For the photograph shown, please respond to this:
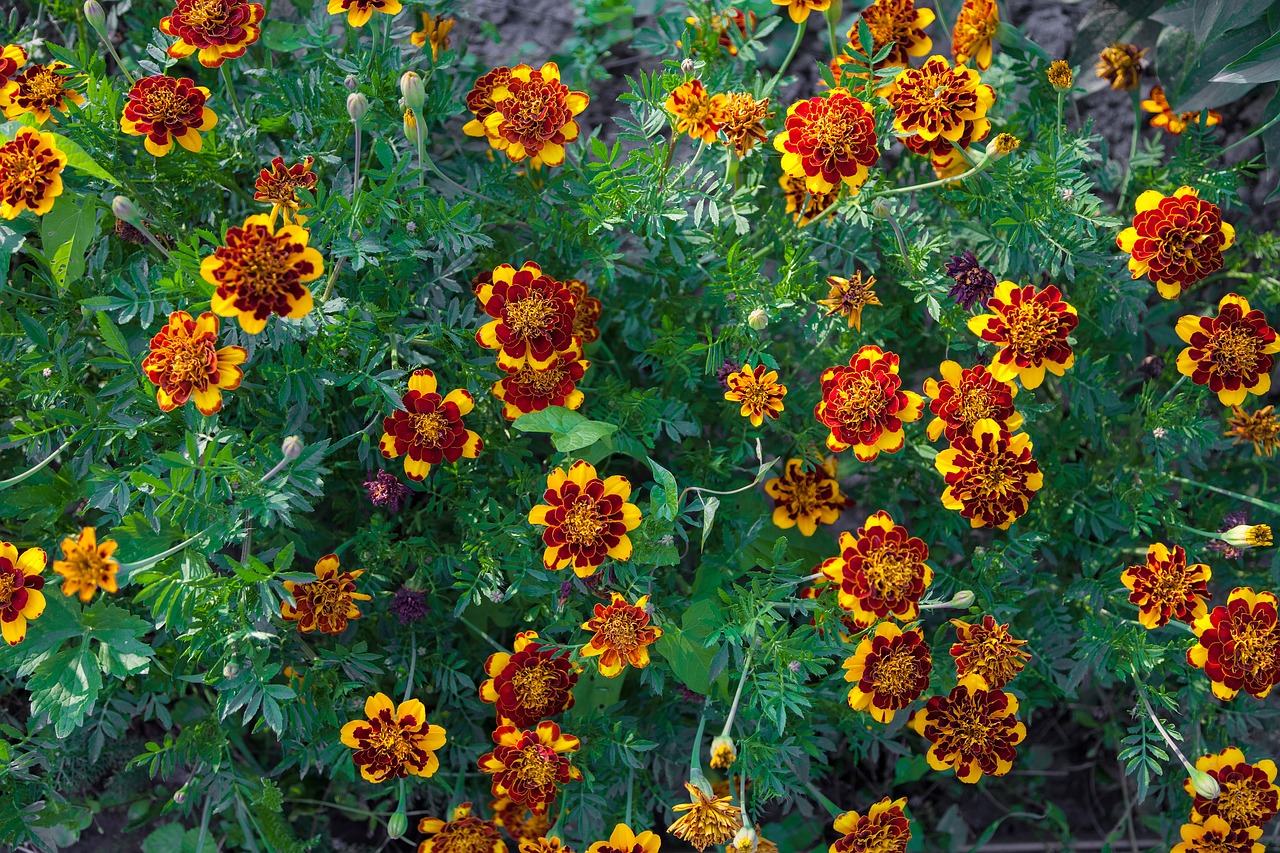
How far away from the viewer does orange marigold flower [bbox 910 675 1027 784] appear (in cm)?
183

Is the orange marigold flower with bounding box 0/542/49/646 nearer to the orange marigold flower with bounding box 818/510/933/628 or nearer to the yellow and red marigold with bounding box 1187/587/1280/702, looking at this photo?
the orange marigold flower with bounding box 818/510/933/628

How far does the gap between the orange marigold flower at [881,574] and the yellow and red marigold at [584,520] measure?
14.0 inches

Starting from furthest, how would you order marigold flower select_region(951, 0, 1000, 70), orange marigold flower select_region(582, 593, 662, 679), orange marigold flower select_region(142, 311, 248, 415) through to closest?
marigold flower select_region(951, 0, 1000, 70) < orange marigold flower select_region(582, 593, 662, 679) < orange marigold flower select_region(142, 311, 248, 415)

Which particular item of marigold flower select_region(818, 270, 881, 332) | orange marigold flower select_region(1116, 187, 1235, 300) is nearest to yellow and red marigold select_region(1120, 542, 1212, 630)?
orange marigold flower select_region(1116, 187, 1235, 300)

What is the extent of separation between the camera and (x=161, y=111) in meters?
1.71

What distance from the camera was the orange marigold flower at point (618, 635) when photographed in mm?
1680

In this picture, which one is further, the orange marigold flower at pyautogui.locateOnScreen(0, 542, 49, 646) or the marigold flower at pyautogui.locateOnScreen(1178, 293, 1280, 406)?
the marigold flower at pyautogui.locateOnScreen(1178, 293, 1280, 406)

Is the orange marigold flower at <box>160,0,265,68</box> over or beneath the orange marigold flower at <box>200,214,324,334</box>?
over

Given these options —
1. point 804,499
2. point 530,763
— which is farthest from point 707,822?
point 804,499

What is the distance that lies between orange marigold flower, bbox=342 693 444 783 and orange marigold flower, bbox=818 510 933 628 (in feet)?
2.42

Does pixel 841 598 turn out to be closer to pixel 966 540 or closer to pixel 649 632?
pixel 649 632

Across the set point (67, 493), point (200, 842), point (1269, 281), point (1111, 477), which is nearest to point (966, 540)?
point (1111, 477)

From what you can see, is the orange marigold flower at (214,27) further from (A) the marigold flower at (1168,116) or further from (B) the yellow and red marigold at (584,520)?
(A) the marigold flower at (1168,116)

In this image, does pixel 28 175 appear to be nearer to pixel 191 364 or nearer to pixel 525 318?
pixel 191 364
